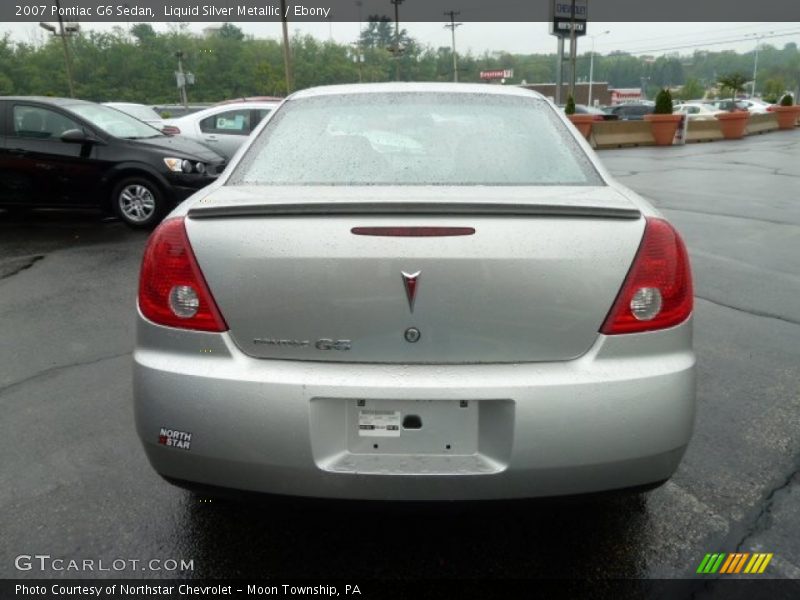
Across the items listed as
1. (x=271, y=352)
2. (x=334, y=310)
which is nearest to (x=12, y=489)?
(x=271, y=352)

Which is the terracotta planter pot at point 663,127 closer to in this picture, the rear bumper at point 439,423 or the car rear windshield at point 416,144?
the car rear windshield at point 416,144

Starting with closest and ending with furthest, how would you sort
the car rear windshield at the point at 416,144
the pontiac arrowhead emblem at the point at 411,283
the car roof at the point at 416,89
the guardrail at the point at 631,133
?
the pontiac arrowhead emblem at the point at 411,283
the car rear windshield at the point at 416,144
the car roof at the point at 416,89
the guardrail at the point at 631,133

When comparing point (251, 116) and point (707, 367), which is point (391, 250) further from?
point (251, 116)

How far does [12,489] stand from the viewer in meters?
2.68

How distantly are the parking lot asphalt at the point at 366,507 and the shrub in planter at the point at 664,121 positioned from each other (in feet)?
62.2

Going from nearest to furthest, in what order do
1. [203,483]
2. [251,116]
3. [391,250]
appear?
[391,250] < [203,483] < [251,116]

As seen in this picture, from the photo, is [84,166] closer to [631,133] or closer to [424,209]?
[424,209]

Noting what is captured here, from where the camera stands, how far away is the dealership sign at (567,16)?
24.9 meters

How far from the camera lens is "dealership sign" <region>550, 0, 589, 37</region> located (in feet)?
81.6

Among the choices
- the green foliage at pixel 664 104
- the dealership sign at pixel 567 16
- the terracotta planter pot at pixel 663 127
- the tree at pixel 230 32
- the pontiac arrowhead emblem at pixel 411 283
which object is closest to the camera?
the pontiac arrowhead emblem at pixel 411 283

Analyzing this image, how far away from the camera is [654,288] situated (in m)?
1.94

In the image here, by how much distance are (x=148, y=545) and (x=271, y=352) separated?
0.98 meters

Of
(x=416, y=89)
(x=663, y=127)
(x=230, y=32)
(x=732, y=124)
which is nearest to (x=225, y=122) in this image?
(x=416, y=89)

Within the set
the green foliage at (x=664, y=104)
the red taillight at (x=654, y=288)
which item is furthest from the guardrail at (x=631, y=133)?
the red taillight at (x=654, y=288)
